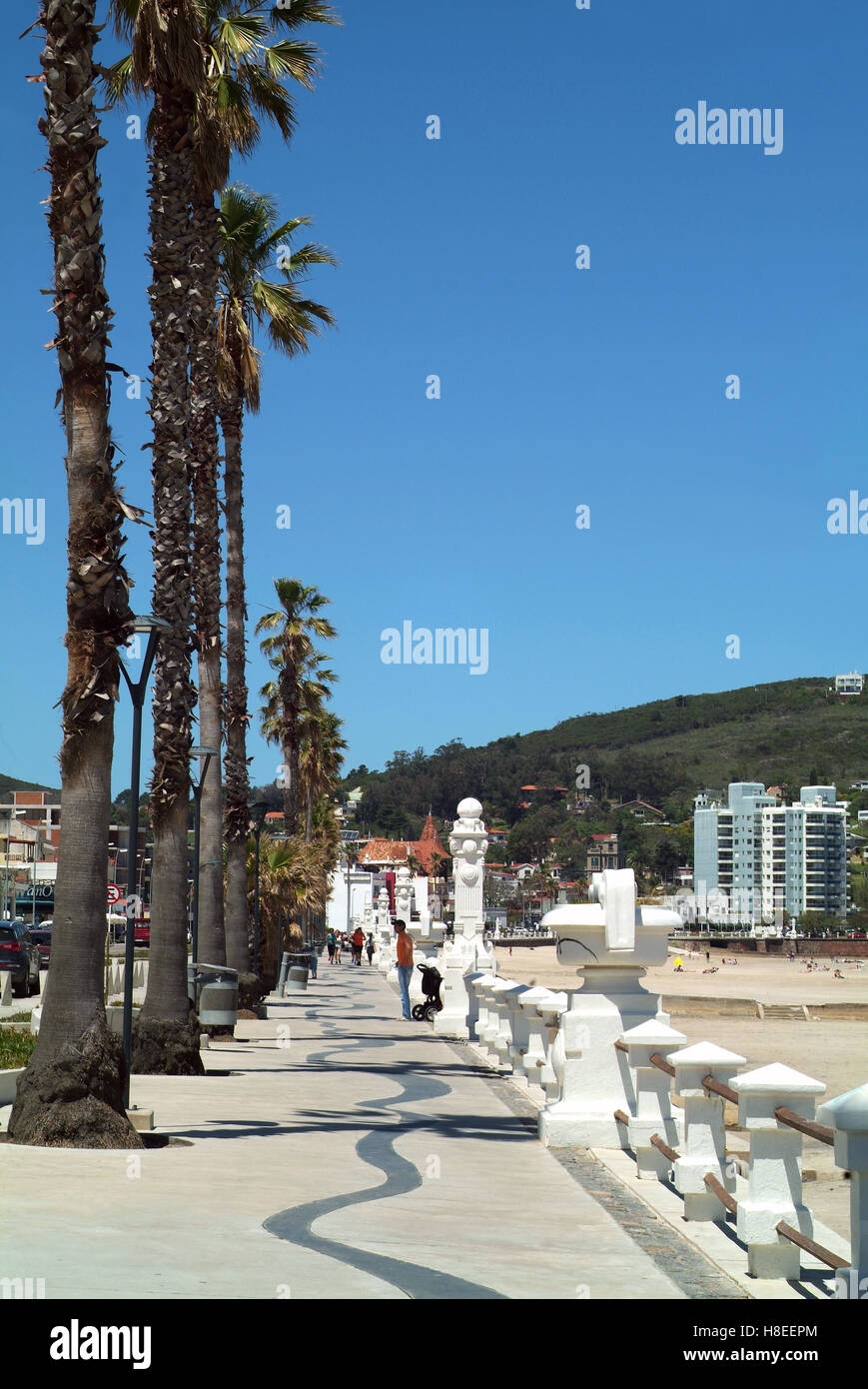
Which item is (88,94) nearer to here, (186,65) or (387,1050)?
(186,65)

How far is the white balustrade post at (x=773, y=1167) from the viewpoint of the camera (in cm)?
663

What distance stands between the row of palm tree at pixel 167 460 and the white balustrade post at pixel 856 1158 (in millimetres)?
6317

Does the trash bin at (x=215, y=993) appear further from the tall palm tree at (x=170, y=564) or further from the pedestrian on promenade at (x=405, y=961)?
the pedestrian on promenade at (x=405, y=961)

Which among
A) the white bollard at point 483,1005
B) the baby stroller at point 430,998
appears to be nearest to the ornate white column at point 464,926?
the baby stroller at point 430,998

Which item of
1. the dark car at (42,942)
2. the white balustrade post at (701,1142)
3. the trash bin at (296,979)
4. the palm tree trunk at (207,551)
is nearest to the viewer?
the white balustrade post at (701,1142)

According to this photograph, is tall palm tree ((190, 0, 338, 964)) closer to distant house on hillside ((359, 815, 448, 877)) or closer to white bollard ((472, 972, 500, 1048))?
white bollard ((472, 972, 500, 1048))

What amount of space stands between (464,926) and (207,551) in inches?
346

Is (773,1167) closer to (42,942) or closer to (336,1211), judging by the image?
(336,1211)

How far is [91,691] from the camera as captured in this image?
1088cm

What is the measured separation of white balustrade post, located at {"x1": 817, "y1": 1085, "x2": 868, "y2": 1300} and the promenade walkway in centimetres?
117

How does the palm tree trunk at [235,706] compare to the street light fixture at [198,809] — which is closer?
the street light fixture at [198,809]

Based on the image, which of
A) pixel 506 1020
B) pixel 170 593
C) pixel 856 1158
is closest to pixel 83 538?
pixel 170 593

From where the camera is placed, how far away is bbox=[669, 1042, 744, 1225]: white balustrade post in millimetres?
8117
